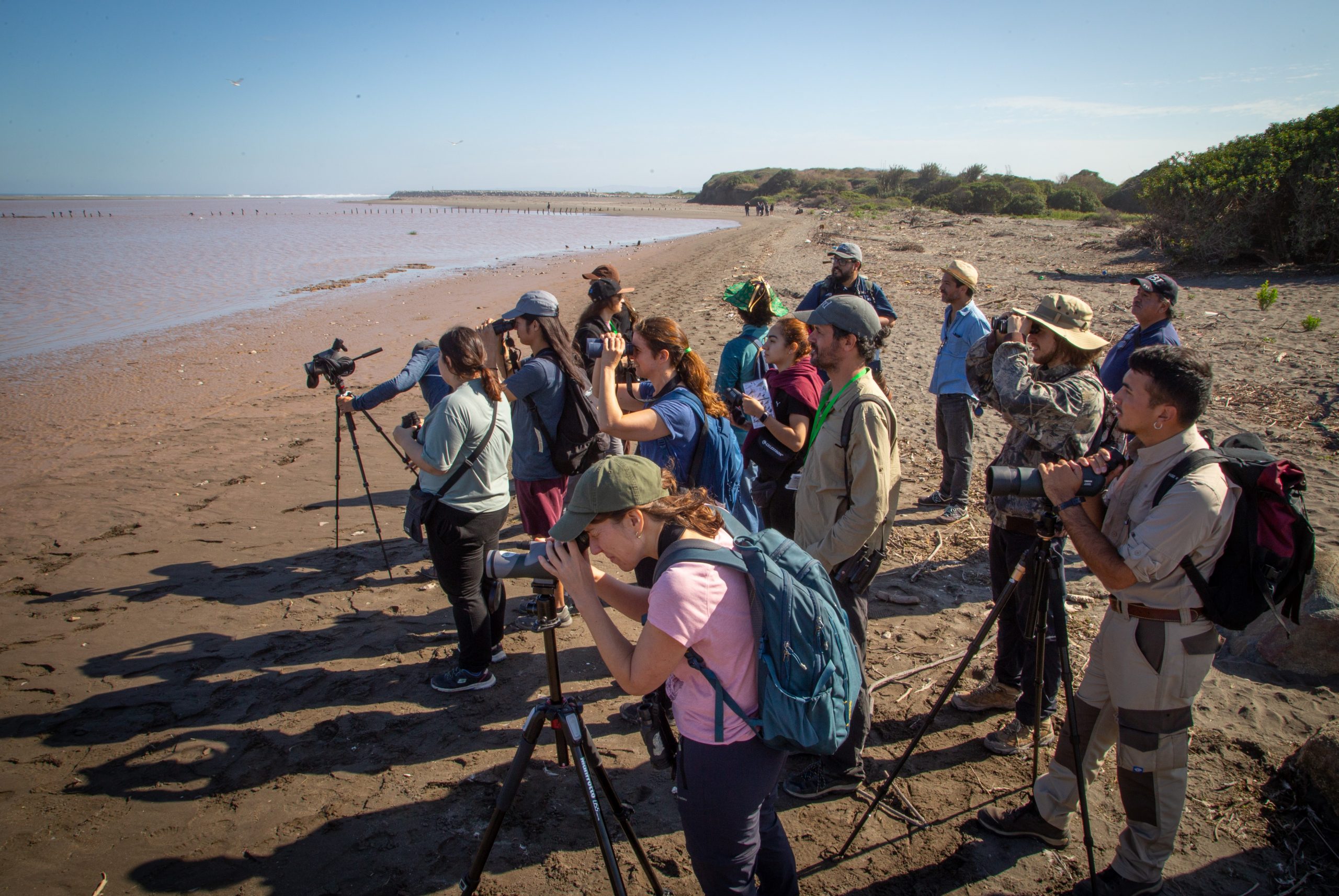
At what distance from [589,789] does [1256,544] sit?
2302mm

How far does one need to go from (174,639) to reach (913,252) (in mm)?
22840

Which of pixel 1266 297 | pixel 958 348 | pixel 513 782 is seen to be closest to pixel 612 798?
pixel 513 782

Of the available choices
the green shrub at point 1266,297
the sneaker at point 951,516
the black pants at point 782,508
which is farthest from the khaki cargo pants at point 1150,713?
the green shrub at point 1266,297

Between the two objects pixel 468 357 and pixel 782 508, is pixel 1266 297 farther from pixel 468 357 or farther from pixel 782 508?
pixel 468 357

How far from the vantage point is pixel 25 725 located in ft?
12.9

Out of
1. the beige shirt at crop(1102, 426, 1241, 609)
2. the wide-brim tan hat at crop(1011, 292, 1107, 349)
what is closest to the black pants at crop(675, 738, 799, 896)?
the beige shirt at crop(1102, 426, 1241, 609)

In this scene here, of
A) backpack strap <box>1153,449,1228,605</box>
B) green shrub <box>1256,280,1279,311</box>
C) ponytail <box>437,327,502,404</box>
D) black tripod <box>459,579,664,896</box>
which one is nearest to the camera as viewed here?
black tripod <box>459,579,664,896</box>

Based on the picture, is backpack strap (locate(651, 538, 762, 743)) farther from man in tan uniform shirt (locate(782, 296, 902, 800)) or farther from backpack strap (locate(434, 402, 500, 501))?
backpack strap (locate(434, 402, 500, 501))

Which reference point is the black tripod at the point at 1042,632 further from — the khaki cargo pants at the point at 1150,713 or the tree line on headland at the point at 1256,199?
the tree line on headland at the point at 1256,199

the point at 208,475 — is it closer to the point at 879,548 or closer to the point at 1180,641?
the point at 879,548

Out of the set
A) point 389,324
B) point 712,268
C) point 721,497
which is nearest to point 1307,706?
point 721,497

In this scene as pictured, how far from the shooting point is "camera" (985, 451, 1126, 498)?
2.48m

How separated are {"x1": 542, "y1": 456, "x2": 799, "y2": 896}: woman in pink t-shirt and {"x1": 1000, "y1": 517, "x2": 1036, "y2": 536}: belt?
1863 millimetres

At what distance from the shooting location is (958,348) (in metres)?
5.92
